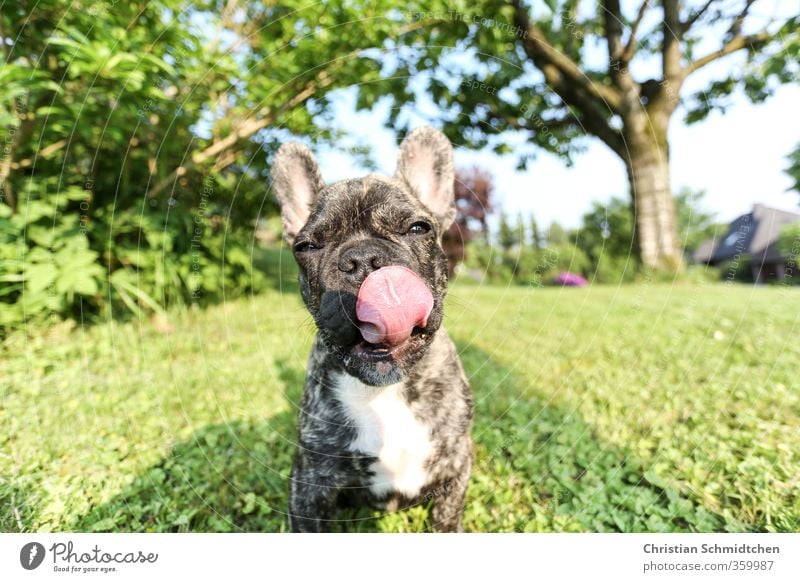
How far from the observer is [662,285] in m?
12.5

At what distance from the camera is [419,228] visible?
3.62 metres

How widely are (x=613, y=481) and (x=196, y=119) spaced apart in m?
9.02

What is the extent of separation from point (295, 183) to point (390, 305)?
2.16 metres

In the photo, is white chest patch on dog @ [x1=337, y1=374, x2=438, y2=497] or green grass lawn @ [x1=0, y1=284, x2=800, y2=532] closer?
white chest patch on dog @ [x1=337, y1=374, x2=438, y2=497]

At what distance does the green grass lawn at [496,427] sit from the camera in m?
3.70

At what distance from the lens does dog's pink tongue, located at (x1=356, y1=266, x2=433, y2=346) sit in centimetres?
264

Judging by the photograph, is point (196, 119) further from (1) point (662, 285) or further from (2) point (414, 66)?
(1) point (662, 285)

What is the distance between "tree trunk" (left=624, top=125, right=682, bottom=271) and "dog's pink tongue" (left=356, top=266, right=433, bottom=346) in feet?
33.3

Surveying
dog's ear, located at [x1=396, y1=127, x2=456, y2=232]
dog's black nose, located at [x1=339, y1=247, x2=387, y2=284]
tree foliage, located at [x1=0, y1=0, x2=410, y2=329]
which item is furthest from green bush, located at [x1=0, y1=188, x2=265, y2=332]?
dog's black nose, located at [x1=339, y1=247, x2=387, y2=284]

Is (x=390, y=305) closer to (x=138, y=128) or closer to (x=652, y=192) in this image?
(x=138, y=128)
